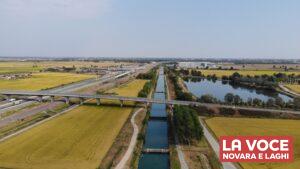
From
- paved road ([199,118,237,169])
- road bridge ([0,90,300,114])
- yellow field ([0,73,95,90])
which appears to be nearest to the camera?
paved road ([199,118,237,169])

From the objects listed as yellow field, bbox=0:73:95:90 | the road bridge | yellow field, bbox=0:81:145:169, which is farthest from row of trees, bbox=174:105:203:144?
yellow field, bbox=0:73:95:90

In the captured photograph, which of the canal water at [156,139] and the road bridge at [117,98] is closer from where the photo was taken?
the canal water at [156,139]

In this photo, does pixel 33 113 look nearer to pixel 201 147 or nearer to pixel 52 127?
pixel 52 127

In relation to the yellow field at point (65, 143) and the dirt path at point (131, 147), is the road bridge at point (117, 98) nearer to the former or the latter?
the yellow field at point (65, 143)

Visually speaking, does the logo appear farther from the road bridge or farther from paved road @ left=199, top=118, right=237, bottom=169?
the road bridge

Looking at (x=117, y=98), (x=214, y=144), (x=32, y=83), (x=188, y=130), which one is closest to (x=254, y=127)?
(x=214, y=144)

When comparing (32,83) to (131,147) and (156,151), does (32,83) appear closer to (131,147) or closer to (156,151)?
(131,147)

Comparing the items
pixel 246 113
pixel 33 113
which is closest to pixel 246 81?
pixel 246 113

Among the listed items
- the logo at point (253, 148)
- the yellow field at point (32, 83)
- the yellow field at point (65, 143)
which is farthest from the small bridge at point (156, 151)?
the yellow field at point (32, 83)
